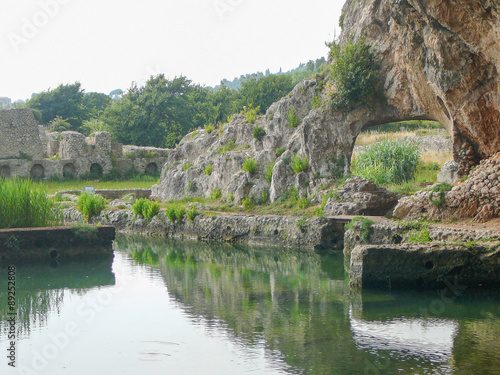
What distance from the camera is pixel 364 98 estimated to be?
19.9m

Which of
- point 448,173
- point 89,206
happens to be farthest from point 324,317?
point 89,206

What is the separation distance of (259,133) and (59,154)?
2227cm

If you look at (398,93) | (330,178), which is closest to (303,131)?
(330,178)

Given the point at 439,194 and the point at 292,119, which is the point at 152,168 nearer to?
the point at 292,119

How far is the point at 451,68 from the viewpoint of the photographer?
14.2 meters

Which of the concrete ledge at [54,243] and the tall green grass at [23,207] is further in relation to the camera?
the tall green grass at [23,207]

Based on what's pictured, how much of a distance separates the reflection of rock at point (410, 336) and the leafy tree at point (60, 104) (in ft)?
193

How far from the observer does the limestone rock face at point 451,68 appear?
1170 centimetres

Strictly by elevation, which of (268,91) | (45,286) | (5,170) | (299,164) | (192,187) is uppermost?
(268,91)

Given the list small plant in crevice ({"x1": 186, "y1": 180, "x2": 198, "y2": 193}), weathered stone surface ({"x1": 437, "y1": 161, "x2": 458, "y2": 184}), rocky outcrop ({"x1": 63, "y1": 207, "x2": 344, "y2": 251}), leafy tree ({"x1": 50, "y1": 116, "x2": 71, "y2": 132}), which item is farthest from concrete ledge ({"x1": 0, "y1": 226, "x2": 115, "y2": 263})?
leafy tree ({"x1": 50, "y1": 116, "x2": 71, "y2": 132})

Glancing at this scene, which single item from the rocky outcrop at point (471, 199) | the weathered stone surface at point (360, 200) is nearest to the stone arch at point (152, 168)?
the weathered stone surface at point (360, 200)

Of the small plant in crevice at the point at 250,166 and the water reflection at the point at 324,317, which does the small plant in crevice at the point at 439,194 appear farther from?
the small plant in crevice at the point at 250,166

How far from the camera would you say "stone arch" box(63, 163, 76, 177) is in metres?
39.7

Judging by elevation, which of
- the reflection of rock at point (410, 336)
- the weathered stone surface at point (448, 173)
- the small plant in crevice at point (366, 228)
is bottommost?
the reflection of rock at point (410, 336)
